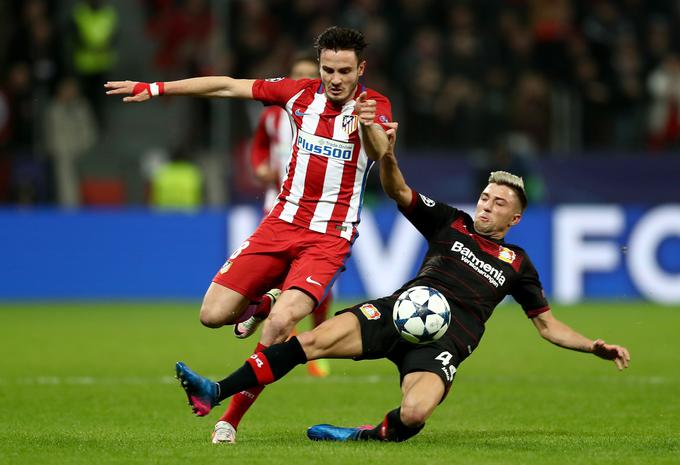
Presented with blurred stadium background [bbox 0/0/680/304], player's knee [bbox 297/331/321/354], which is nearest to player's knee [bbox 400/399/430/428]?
player's knee [bbox 297/331/321/354]

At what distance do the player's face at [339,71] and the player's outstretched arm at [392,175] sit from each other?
401mm

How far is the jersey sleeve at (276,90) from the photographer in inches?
300

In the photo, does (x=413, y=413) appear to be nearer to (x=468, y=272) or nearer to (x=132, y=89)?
(x=468, y=272)

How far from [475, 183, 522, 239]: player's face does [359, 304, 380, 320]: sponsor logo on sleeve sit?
85 cm

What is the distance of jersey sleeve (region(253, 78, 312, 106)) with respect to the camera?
25.0ft

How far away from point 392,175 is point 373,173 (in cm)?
1080

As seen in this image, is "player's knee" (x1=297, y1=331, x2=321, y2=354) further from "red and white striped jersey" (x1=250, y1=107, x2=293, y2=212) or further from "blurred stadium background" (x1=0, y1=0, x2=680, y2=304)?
"blurred stadium background" (x1=0, y1=0, x2=680, y2=304)

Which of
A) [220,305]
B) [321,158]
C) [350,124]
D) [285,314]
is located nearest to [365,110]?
[350,124]

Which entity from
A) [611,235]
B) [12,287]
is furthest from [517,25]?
[12,287]

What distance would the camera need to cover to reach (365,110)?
6.88 metres

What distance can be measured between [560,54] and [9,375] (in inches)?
420

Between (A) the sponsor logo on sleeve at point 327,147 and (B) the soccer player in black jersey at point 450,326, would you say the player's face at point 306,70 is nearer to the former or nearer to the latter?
(A) the sponsor logo on sleeve at point 327,147

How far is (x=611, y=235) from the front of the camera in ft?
55.1

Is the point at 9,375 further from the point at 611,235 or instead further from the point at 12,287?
the point at 611,235
